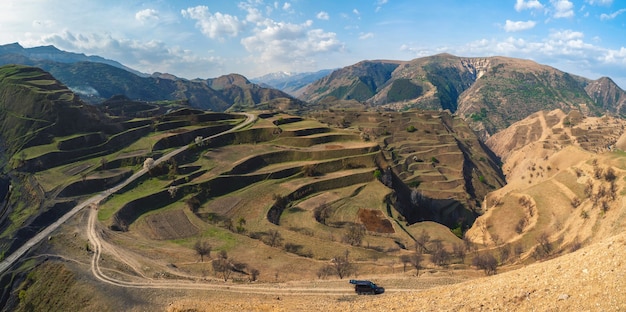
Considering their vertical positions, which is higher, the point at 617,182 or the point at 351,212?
the point at 617,182

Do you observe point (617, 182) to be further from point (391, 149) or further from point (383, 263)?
point (391, 149)

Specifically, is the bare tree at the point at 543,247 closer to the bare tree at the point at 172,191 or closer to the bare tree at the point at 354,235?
the bare tree at the point at 354,235

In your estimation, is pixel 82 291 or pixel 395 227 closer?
pixel 82 291

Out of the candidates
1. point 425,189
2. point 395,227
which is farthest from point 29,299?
point 425,189

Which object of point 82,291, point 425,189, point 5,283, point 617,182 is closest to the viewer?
point 82,291

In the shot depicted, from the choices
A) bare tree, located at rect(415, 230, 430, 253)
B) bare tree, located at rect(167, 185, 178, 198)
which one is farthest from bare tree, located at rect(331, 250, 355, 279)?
bare tree, located at rect(167, 185, 178, 198)

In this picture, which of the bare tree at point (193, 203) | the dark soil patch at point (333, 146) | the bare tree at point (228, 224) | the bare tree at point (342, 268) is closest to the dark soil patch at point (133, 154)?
the bare tree at point (193, 203)

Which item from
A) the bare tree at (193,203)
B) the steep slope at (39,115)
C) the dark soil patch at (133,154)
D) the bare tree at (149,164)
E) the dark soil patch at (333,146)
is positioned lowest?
the bare tree at (193,203)
